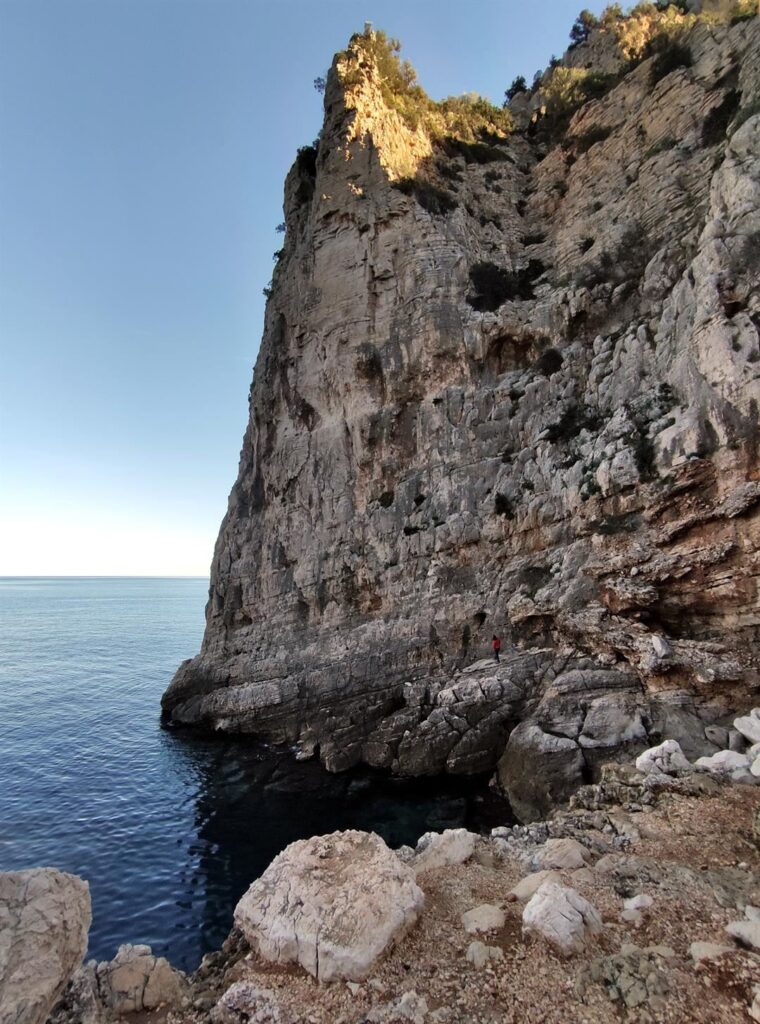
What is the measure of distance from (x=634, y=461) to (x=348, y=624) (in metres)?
15.0

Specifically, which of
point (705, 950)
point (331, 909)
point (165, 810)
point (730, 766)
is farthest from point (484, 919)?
point (165, 810)

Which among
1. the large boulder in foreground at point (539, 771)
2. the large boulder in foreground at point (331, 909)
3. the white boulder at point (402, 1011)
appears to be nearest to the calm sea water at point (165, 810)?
the large boulder in foreground at point (539, 771)

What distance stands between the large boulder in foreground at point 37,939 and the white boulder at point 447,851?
5187 mm

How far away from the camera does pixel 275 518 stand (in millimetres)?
30844

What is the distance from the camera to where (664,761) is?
12156 millimetres

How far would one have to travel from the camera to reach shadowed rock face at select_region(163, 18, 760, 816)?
1670 centimetres

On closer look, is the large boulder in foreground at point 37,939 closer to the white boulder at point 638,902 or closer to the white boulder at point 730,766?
the white boulder at point 638,902

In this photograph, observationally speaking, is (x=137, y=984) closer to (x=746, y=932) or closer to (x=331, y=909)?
(x=331, y=909)

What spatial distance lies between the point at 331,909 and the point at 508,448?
21.0m

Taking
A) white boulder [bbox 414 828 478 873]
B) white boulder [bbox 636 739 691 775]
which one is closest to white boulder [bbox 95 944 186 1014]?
white boulder [bbox 414 828 478 873]

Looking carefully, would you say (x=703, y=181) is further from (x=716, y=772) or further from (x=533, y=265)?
(x=716, y=772)

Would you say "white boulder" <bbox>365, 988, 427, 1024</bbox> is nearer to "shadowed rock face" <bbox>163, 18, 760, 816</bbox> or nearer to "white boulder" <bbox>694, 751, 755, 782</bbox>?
"white boulder" <bbox>694, 751, 755, 782</bbox>

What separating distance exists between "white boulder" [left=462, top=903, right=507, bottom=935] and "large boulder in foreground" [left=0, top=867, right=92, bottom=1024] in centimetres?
469

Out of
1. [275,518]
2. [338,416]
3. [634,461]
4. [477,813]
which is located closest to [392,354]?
[338,416]
